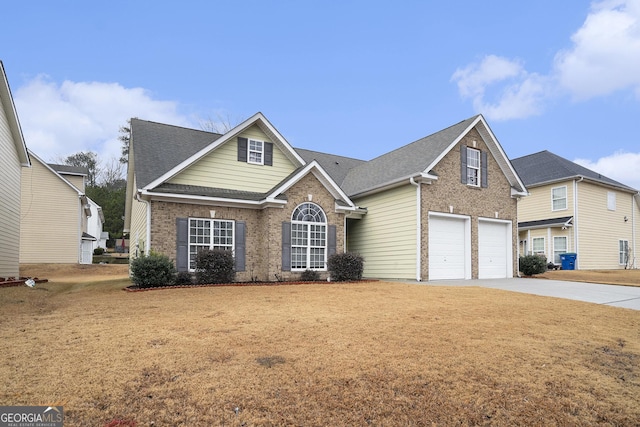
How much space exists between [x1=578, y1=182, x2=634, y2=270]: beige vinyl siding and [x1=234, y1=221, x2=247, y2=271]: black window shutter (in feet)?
69.3

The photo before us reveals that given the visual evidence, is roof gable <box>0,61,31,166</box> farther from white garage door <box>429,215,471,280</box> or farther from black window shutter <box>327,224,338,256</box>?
white garage door <box>429,215,471,280</box>

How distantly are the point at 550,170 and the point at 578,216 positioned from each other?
3.84m

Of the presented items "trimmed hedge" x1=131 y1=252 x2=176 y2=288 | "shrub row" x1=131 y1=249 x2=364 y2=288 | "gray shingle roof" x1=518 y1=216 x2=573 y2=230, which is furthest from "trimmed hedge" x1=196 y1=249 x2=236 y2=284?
"gray shingle roof" x1=518 y1=216 x2=573 y2=230

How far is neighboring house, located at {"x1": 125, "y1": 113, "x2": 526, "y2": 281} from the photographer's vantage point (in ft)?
45.6

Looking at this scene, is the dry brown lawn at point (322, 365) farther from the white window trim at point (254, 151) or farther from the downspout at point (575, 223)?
the downspout at point (575, 223)

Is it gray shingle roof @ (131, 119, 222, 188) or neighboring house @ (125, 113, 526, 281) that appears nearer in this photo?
neighboring house @ (125, 113, 526, 281)

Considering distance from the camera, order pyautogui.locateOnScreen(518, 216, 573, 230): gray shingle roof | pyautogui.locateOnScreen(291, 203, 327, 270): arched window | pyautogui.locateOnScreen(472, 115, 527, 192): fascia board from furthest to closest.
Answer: pyautogui.locateOnScreen(518, 216, 573, 230): gray shingle roof, pyautogui.locateOnScreen(472, 115, 527, 192): fascia board, pyautogui.locateOnScreen(291, 203, 327, 270): arched window

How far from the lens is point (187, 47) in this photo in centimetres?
1912

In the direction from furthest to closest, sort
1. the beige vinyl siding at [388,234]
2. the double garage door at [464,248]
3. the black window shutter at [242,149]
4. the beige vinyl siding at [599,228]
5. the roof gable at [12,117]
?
1. the beige vinyl siding at [599,228]
2. the double garage door at [464,248]
3. the black window shutter at [242,149]
4. the beige vinyl siding at [388,234]
5. the roof gable at [12,117]

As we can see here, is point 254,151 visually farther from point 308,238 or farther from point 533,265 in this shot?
point 533,265

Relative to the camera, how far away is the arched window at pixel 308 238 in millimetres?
14836

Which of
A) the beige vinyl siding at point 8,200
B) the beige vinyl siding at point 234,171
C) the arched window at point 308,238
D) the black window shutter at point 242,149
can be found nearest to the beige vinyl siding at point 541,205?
the arched window at point 308,238

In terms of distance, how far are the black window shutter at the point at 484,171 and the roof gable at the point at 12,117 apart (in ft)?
61.8

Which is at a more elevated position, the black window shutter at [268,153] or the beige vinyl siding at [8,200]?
the black window shutter at [268,153]
